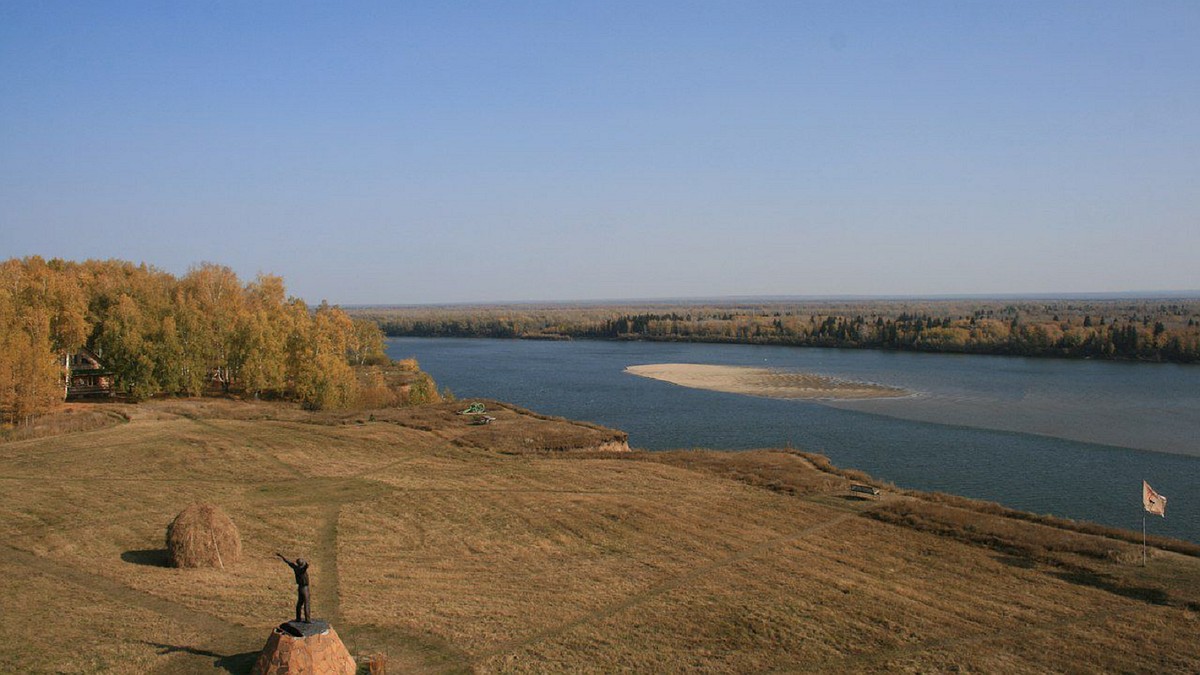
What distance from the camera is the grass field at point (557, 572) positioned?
1488 cm

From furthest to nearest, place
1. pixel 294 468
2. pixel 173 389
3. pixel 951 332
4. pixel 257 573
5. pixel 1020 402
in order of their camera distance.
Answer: pixel 951 332 < pixel 1020 402 < pixel 173 389 < pixel 294 468 < pixel 257 573

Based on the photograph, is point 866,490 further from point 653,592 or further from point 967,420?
point 967,420

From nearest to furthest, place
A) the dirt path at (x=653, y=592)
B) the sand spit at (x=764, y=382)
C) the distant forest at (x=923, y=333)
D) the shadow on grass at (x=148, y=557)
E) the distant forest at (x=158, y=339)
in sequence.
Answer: the dirt path at (x=653, y=592)
the shadow on grass at (x=148, y=557)
the distant forest at (x=158, y=339)
the sand spit at (x=764, y=382)
the distant forest at (x=923, y=333)

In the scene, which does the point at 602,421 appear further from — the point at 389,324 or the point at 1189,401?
the point at 389,324

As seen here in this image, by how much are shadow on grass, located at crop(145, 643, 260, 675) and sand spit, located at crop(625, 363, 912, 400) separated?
184 feet

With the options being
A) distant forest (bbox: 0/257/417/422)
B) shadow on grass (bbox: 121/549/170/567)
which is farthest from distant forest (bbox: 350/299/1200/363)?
shadow on grass (bbox: 121/549/170/567)

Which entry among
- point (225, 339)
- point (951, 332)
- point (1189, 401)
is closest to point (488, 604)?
point (225, 339)

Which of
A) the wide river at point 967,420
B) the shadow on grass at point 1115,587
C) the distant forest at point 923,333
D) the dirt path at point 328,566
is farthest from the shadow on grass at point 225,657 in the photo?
the distant forest at point 923,333

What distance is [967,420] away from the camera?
5238 cm

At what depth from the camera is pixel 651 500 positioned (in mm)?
28047

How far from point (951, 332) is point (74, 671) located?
116319 mm

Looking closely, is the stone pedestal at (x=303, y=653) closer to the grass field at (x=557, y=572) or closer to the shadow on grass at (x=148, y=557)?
the grass field at (x=557, y=572)

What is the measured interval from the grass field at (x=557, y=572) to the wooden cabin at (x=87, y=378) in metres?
17.6

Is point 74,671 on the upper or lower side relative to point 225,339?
lower
